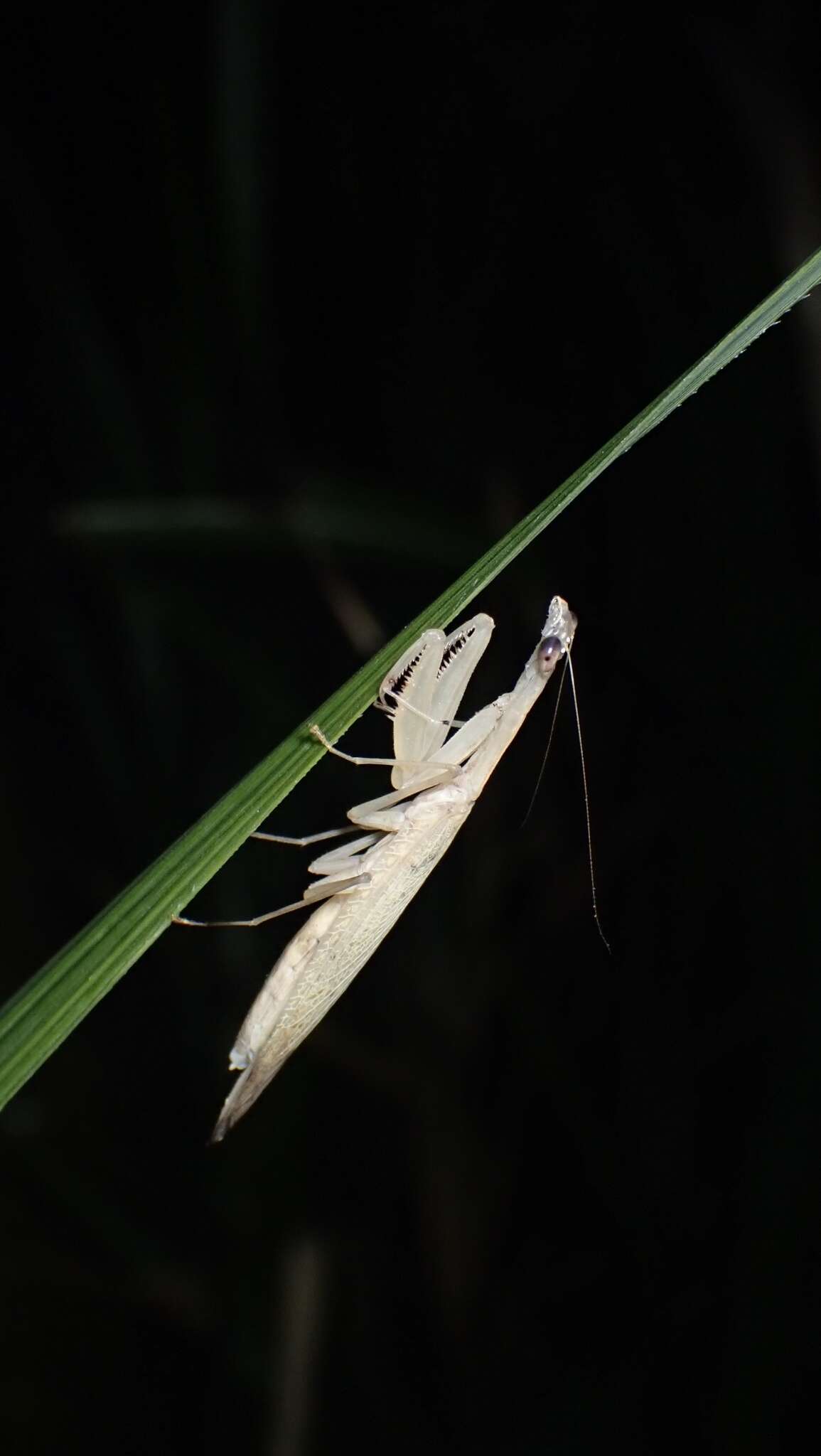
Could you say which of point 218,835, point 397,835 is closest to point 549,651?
point 397,835

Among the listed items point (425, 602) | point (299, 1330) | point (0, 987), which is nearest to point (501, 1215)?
point (299, 1330)

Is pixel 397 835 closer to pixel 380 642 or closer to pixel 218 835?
pixel 218 835

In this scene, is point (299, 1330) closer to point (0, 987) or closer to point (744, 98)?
point (0, 987)

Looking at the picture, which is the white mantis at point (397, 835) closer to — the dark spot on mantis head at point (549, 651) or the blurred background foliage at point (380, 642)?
the dark spot on mantis head at point (549, 651)

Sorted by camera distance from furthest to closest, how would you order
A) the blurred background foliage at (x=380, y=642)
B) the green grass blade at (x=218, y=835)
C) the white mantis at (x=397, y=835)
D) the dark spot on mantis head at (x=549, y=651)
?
1. the blurred background foliage at (x=380, y=642)
2. the dark spot on mantis head at (x=549, y=651)
3. the white mantis at (x=397, y=835)
4. the green grass blade at (x=218, y=835)

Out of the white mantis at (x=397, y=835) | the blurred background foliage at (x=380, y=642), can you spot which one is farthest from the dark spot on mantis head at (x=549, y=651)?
the blurred background foliage at (x=380, y=642)

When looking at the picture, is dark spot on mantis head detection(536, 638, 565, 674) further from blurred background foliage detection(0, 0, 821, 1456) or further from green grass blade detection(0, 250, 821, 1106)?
blurred background foliage detection(0, 0, 821, 1456)
